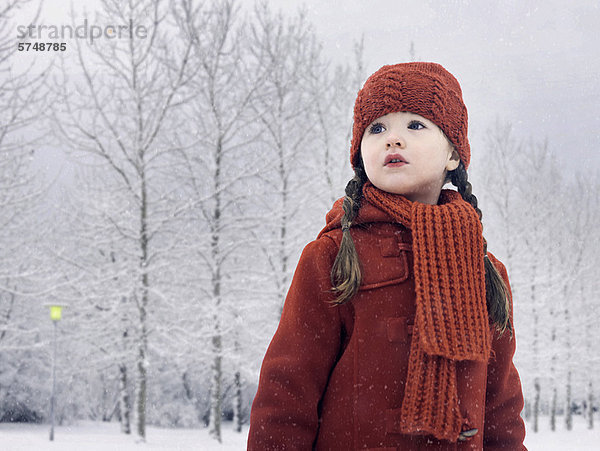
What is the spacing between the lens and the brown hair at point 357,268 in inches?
52.9

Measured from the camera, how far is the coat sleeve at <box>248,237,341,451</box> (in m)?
1.28

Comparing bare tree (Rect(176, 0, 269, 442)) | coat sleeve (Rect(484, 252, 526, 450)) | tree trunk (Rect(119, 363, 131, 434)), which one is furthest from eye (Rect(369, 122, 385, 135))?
tree trunk (Rect(119, 363, 131, 434))

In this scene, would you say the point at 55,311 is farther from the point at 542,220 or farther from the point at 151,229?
the point at 542,220

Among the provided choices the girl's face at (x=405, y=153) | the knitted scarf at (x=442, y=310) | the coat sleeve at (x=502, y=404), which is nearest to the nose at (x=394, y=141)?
the girl's face at (x=405, y=153)

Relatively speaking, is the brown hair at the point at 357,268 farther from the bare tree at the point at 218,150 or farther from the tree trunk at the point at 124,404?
the tree trunk at the point at 124,404

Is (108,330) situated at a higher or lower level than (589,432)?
higher

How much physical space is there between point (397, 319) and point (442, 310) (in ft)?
0.38

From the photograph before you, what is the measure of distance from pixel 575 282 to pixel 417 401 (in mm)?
18731

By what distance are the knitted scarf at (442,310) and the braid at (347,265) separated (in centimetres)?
11

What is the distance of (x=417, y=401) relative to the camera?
1.26 metres

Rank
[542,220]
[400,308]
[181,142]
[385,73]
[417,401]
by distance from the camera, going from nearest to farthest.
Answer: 1. [417,401]
2. [400,308]
3. [385,73]
4. [181,142]
5. [542,220]

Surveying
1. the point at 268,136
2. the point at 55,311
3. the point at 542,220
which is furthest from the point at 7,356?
the point at 542,220

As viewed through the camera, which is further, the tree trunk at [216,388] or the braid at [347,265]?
the tree trunk at [216,388]

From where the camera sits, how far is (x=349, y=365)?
1339 mm
